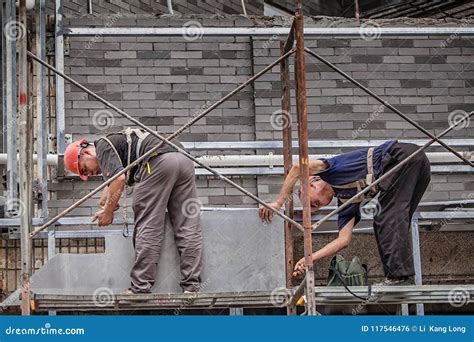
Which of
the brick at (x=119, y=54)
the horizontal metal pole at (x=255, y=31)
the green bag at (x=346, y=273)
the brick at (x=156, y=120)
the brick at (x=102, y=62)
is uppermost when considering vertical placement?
the horizontal metal pole at (x=255, y=31)

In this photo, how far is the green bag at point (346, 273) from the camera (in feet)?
33.8

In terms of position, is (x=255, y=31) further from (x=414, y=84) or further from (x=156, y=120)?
(x=414, y=84)

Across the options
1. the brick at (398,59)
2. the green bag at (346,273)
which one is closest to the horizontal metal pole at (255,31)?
the brick at (398,59)

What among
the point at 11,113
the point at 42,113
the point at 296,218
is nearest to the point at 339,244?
the point at 296,218

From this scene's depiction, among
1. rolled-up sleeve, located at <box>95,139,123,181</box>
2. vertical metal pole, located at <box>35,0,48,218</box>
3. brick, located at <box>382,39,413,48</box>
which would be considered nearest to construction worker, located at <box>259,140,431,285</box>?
rolled-up sleeve, located at <box>95,139,123,181</box>

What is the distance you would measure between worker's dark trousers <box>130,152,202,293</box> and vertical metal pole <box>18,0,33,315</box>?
0.89m

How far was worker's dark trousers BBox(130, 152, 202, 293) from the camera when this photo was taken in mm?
9734

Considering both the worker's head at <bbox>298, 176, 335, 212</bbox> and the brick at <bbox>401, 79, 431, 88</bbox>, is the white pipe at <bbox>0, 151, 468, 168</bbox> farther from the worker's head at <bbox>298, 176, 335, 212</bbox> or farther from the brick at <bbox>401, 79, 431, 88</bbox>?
the worker's head at <bbox>298, 176, 335, 212</bbox>

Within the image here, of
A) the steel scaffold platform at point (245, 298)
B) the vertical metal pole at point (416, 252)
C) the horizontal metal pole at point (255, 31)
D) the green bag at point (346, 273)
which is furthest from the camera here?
the horizontal metal pole at point (255, 31)

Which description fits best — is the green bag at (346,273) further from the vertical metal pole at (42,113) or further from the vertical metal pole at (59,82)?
the vertical metal pole at (59,82)

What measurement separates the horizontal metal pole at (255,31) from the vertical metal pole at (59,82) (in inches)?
6.3

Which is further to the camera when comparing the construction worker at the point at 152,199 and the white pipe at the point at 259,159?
the white pipe at the point at 259,159

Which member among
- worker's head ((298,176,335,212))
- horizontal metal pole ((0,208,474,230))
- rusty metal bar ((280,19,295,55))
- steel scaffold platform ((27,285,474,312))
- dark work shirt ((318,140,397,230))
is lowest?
steel scaffold platform ((27,285,474,312))

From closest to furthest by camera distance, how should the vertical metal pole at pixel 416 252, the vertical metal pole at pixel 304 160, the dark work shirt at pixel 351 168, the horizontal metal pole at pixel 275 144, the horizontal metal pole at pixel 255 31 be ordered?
the vertical metal pole at pixel 304 160
the dark work shirt at pixel 351 168
the vertical metal pole at pixel 416 252
the horizontal metal pole at pixel 255 31
the horizontal metal pole at pixel 275 144
